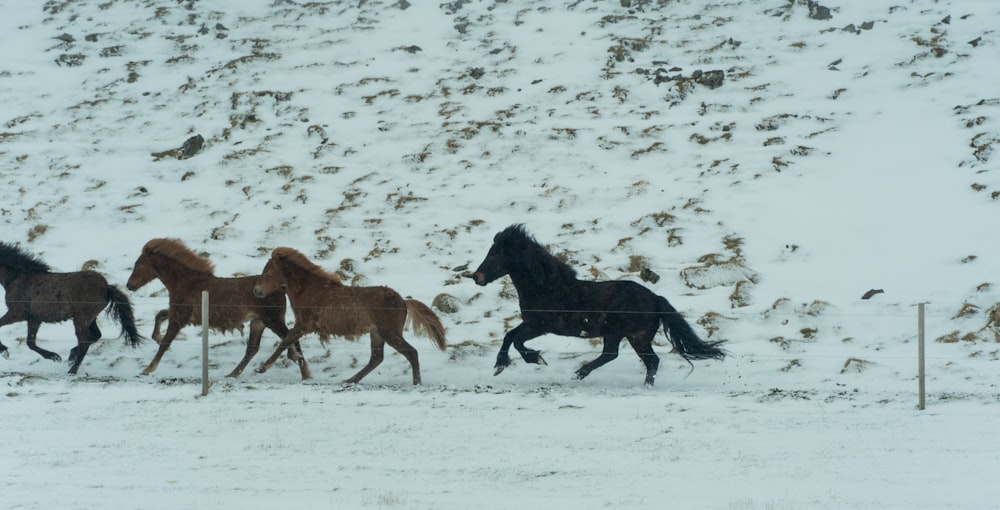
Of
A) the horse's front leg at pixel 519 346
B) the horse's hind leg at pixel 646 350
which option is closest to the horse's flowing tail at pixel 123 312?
the horse's front leg at pixel 519 346

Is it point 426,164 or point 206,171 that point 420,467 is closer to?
point 426,164

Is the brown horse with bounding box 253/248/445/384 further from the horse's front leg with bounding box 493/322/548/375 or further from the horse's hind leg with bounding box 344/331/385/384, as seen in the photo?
the horse's front leg with bounding box 493/322/548/375

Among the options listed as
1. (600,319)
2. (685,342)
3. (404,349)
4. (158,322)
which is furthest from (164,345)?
(685,342)

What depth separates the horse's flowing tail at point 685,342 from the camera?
11.5m

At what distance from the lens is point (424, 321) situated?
39.4 feet

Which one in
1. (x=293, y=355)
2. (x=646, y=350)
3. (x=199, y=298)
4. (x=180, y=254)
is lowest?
(x=646, y=350)

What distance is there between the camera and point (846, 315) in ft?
42.1

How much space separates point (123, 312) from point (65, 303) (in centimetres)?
76

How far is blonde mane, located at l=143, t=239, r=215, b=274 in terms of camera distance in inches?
519

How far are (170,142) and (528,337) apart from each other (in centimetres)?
1506

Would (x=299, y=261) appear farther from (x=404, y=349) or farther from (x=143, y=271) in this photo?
(x=143, y=271)

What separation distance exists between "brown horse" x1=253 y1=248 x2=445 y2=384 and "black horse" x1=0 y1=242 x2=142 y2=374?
2.24 metres

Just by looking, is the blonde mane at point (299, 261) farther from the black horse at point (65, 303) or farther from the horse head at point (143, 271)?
the black horse at point (65, 303)

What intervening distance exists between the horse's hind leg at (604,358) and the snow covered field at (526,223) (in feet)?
0.65
